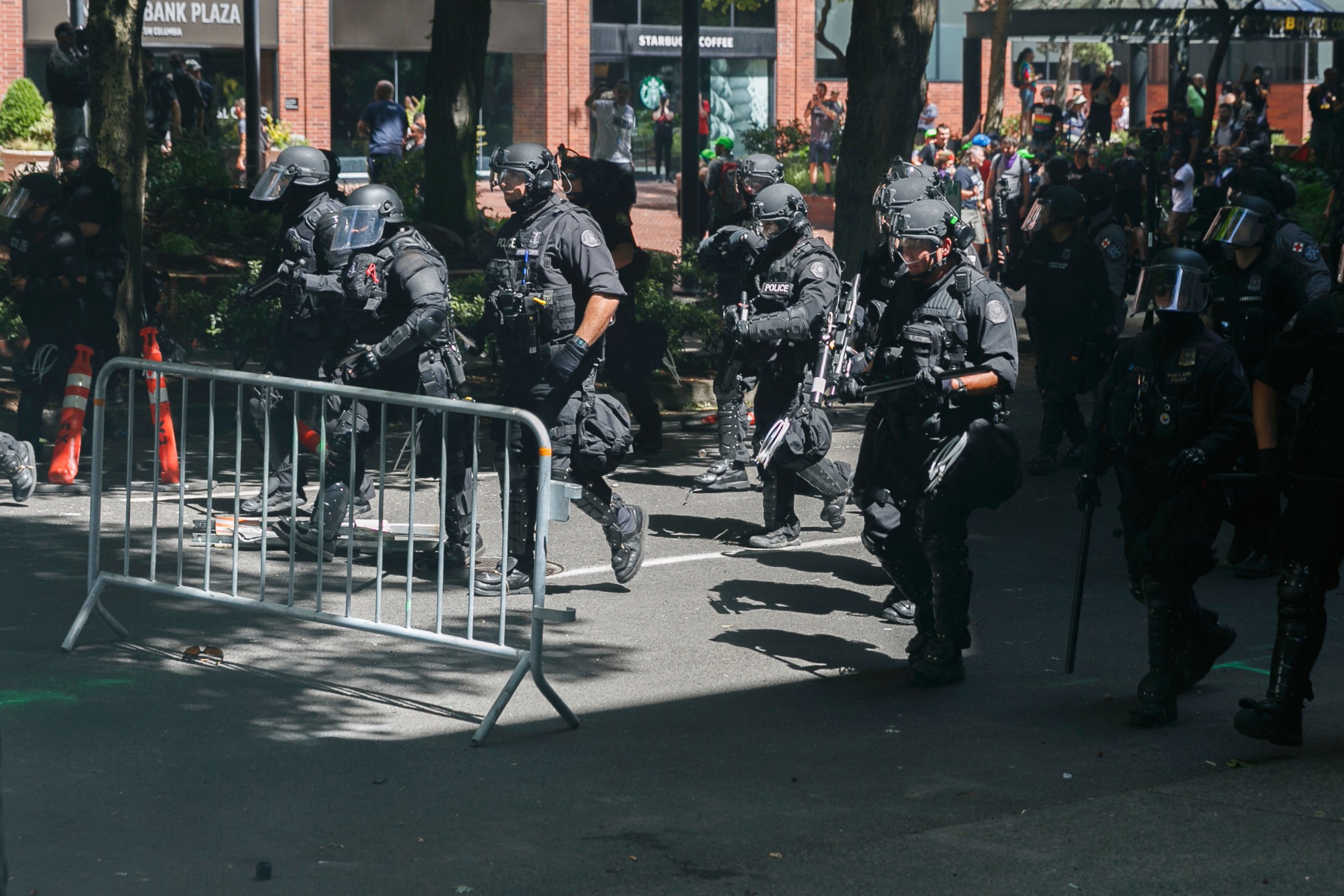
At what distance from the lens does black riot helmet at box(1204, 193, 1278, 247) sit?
841cm

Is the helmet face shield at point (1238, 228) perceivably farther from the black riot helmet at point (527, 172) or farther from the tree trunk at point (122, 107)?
the tree trunk at point (122, 107)

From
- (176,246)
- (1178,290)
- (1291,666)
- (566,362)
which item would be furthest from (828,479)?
(176,246)

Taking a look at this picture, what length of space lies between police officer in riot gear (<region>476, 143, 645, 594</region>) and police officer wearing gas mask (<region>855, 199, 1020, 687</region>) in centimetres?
144

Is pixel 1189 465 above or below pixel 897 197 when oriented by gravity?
below

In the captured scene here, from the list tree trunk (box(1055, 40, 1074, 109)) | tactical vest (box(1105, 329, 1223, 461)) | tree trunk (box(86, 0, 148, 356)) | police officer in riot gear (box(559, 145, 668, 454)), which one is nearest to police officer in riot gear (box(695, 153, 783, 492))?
police officer in riot gear (box(559, 145, 668, 454))

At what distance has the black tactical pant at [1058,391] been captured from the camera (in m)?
10.8

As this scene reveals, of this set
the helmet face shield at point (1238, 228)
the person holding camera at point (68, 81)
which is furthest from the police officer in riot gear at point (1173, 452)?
the person holding camera at point (68, 81)

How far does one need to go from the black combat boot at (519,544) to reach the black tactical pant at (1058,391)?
4.22 m

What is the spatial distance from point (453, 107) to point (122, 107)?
18.9 ft

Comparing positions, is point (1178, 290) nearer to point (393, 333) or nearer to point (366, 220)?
point (393, 333)

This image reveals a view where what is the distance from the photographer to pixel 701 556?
29.3 ft

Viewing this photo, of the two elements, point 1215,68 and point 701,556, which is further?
point 1215,68

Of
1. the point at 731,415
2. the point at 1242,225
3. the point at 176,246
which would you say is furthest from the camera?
the point at 176,246

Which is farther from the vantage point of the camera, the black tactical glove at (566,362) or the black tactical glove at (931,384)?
the black tactical glove at (566,362)
